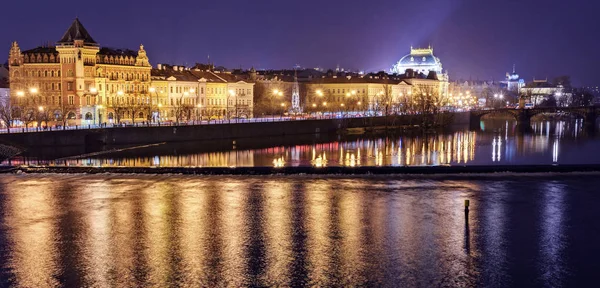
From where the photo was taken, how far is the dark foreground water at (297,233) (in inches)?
740

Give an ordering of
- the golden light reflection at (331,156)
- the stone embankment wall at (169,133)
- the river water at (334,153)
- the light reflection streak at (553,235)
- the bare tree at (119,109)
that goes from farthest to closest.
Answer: the bare tree at (119,109) → the stone embankment wall at (169,133) → the river water at (334,153) → the golden light reflection at (331,156) → the light reflection streak at (553,235)

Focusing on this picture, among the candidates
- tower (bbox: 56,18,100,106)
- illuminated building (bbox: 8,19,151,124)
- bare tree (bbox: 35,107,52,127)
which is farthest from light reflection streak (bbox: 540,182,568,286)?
tower (bbox: 56,18,100,106)

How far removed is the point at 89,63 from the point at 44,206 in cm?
5592

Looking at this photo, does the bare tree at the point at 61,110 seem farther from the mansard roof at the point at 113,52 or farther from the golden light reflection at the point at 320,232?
the golden light reflection at the point at 320,232

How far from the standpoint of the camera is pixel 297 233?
23.5 meters

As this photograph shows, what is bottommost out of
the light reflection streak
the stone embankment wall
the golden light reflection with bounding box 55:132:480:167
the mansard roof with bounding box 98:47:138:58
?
the light reflection streak

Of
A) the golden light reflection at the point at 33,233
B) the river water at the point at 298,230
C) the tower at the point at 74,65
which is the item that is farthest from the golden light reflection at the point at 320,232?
the tower at the point at 74,65

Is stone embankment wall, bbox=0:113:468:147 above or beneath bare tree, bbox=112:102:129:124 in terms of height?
beneath

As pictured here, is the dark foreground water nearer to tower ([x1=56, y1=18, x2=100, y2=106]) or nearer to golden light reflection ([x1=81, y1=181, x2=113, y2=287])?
golden light reflection ([x1=81, y1=181, x2=113, y2=287])

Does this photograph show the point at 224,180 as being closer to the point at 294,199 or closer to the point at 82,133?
the point at 294,199

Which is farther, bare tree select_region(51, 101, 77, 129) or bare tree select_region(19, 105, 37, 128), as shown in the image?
bare tree select_region(51, 101, 77, 129)

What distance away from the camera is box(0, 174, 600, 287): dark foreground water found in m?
18.8

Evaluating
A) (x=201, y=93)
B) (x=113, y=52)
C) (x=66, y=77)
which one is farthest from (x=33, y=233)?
(x=201, y=93)

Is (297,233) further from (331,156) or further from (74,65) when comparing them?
(74,65)
